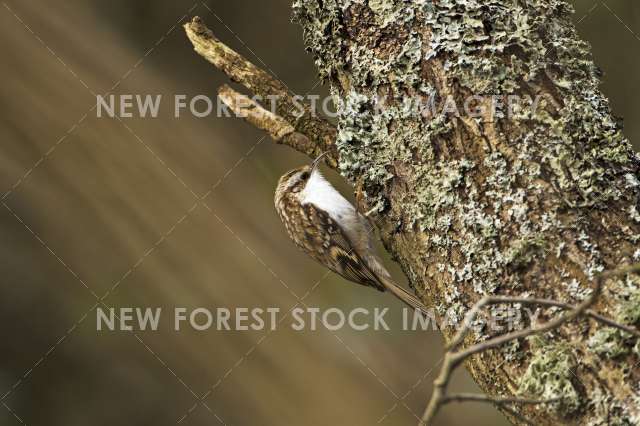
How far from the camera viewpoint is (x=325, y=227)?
3.12 meters

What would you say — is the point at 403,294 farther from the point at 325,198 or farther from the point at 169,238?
the point at 169,238

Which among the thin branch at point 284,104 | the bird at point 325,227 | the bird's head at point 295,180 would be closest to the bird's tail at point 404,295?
the bird at point 325,227

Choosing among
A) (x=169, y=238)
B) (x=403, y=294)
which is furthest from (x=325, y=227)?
(x=169, y=238)

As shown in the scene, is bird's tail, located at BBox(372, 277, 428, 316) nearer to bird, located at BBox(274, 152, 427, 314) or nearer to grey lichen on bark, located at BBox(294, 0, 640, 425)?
bird, located at BBox(274, 152, 427, 314)

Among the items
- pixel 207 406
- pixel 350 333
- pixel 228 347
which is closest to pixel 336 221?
pixel 350 333

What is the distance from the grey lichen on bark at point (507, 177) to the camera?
1338 mm

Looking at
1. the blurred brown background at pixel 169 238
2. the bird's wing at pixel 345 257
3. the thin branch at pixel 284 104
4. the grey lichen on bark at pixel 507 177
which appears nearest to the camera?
the grey lichen on bark at pixel 507 177

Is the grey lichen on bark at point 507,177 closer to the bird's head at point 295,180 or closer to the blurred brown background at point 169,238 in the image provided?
the blurred brown background at point 169,238

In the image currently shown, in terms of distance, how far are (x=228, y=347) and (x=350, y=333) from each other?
0.48m

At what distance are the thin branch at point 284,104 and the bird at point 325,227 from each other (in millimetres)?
886

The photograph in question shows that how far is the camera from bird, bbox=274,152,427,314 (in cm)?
304

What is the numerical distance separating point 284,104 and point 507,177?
33.2 inches

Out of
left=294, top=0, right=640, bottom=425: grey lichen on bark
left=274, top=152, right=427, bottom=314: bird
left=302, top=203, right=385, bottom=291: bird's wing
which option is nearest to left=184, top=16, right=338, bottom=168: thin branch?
left=294, top=0, right=640, bottom=425: grey lichen on bark

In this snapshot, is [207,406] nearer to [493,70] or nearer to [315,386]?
[315,386]
